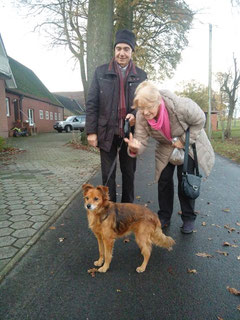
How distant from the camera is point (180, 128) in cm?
332

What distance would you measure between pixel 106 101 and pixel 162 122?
91 centimetres

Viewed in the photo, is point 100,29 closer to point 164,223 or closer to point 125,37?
point 125,37

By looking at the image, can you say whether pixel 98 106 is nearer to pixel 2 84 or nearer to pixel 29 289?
pixel 29 289

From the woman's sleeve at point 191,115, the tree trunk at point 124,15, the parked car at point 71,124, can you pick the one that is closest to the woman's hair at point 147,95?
the woman's sleeve at point 191,115

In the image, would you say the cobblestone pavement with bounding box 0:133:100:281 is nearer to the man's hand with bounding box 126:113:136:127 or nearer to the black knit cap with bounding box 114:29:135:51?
the man's hand with bounding box 126:113:136:127

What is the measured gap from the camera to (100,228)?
9.59 ft

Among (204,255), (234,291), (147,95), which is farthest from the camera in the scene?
(204,255)

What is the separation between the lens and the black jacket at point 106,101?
3520mm

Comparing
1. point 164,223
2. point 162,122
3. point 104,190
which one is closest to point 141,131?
point 162,122

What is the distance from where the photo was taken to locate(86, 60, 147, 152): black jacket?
3520mm

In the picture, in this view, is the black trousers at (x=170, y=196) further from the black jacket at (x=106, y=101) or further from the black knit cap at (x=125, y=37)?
the black knit cap at (x=125, y=37)

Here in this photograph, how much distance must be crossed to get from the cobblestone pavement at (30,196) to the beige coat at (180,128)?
2230mm

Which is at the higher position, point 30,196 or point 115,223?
point 115,223

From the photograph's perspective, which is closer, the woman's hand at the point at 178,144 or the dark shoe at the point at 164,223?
the woman's hand at the point at 178,144
